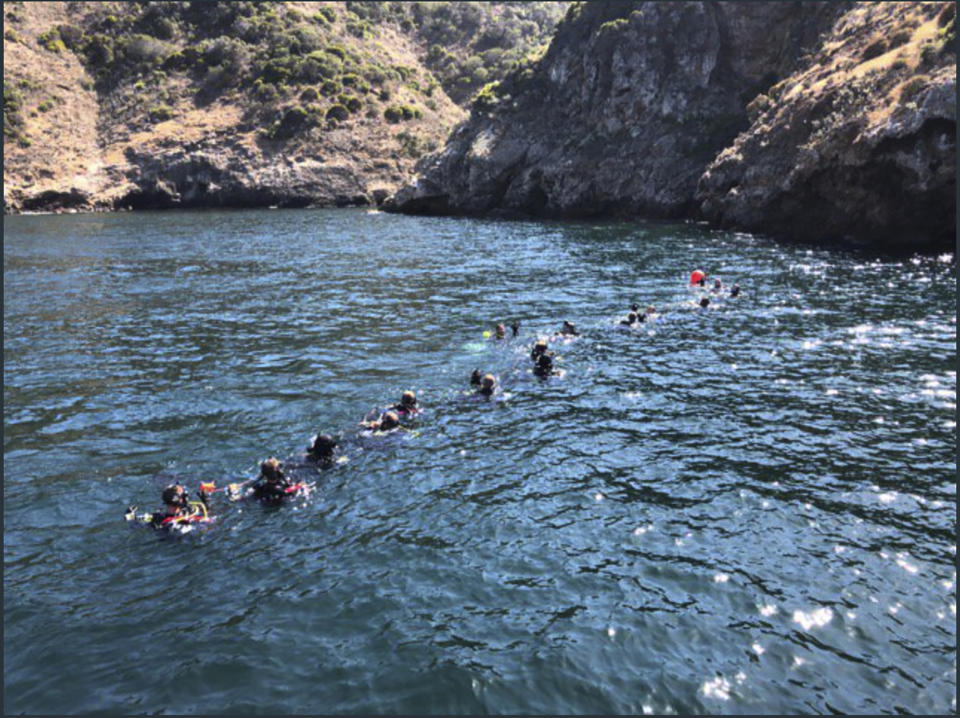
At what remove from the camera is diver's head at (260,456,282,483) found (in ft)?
49.8

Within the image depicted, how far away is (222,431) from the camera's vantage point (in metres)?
19.3

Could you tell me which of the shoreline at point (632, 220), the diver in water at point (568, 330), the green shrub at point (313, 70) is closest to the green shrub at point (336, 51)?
the green shrub at point (313, 70)

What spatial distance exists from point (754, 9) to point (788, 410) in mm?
68811

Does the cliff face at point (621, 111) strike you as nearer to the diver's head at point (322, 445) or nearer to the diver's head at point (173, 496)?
the diver's head at point (322, 445)

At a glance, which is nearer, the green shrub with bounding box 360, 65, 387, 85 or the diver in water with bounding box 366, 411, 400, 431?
the diver in water with bounding box 366, 411, 400, 431

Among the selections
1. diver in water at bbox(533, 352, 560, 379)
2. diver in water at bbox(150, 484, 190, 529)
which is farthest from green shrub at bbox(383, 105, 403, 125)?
→ diver in water at bbox(150, 484, 190, 529)

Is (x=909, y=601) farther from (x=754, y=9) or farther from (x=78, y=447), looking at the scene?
(x=754, y=9)

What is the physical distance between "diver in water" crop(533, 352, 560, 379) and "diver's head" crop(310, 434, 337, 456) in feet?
30.8

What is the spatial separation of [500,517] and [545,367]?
10.1 metres

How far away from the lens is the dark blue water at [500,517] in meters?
10.2

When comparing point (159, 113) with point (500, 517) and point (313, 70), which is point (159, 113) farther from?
point (500, 517)

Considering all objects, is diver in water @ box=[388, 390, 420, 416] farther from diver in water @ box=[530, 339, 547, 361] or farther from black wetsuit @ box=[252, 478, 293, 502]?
diver in water @ box=[530, 339, 547, 361]

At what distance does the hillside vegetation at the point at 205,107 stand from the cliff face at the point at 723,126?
26.9 m

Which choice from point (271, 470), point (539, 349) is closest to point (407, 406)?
point (271, 470)
